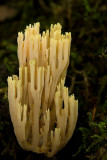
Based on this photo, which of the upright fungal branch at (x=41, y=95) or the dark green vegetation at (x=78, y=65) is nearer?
the upright fungal branch at (x=41, y=95)

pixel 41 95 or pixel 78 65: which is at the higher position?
pixel 78 65

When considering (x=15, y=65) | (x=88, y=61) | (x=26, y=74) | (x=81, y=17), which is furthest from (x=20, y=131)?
(x=81, y=17)

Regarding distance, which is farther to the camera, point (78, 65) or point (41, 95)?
point (78, 65)

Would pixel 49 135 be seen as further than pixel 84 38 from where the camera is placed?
No

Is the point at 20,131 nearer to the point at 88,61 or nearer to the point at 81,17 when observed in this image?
the point at 88,61
